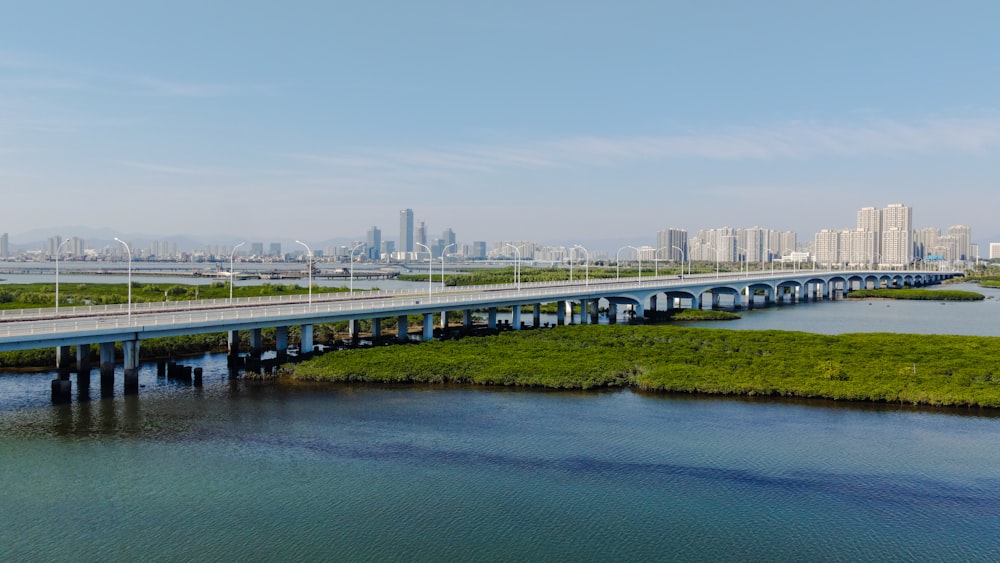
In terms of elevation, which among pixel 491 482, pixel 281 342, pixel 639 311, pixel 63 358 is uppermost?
pixel 281 342

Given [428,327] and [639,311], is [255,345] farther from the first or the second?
[639,311]

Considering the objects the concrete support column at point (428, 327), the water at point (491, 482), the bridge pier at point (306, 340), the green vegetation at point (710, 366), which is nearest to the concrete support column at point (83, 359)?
the water at point (491, 482)

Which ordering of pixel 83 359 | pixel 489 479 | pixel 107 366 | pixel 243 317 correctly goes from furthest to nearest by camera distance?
pixel 243 317 < pixel 83 359 < pixel 107 366 < pixel 489 479

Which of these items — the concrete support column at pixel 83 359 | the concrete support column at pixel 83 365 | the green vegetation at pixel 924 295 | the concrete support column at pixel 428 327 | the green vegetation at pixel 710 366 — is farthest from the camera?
the green vegetation at pixel 924 295

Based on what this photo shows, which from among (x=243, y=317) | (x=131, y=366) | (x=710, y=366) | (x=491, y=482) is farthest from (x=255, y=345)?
(x=710, y=366)

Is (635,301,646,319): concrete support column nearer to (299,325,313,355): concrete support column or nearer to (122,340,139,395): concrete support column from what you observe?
(299,325,313,355): concrete support column

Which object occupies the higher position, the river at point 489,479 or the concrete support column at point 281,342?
the concrete support column at point 281,342

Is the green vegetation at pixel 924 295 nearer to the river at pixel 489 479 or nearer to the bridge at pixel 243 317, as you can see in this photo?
the bridge at pixel 243 317

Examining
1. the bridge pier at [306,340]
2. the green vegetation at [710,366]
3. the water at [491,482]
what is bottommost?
the water at [491,482]
